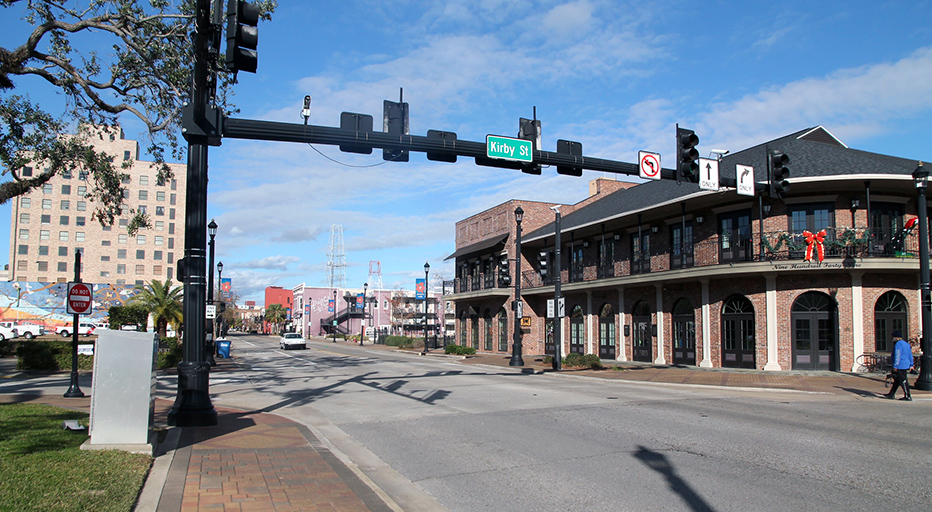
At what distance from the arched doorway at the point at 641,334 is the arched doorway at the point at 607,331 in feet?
5.24

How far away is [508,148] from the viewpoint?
43.8ft

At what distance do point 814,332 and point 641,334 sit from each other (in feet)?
29.0

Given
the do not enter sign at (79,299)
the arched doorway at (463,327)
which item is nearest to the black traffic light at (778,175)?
the do not enter sign at (79,299)

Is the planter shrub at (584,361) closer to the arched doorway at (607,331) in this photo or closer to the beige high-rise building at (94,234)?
the arched doorway at (607,331)

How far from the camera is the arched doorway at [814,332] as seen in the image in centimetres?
2270

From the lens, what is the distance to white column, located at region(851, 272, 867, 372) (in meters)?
22.0

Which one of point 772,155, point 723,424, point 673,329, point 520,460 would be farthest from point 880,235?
point 520,460

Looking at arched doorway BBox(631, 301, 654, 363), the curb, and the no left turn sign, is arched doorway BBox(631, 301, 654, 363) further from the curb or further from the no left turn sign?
the curb

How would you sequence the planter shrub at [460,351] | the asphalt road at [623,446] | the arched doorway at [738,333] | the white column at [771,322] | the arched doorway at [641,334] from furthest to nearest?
the planter shrub at [460,351]
the arched doorway at [641,334]
the arched doorway at [738,333]
the white column at [771,322]
the asphalt road at [623,446]

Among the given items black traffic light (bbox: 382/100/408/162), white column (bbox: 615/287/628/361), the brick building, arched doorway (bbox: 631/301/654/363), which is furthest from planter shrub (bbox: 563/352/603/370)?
black traffic light (bbox: 382/100/408/162)

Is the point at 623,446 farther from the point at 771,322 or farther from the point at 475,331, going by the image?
the point at 475,331

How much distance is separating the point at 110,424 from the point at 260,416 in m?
4.44

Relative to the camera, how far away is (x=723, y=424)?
1088cm

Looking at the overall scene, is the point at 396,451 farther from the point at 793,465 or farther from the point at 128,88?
the point at 128,88
